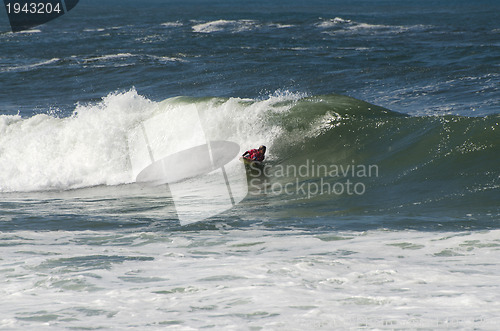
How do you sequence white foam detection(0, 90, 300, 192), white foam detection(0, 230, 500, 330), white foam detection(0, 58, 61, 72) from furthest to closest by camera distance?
1. white foam detection(0, 58, 61, 72)
2. white foam detection(0, 90, 300, 192)
3. white foam detection(0, 230, 500, 330)

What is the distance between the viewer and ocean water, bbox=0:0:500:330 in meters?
4.85

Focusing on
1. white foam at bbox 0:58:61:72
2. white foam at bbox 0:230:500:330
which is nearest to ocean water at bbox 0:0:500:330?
white foam at bbox 0:230:500:330

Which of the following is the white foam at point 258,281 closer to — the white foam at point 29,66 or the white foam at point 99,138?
the white foam at point 99,138

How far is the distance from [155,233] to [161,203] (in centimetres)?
265

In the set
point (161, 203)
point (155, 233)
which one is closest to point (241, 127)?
point (161, 203)

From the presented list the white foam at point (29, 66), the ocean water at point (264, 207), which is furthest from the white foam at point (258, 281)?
the white foam at point (29, 66)

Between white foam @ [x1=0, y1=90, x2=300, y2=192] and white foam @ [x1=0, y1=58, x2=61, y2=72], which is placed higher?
white foam @ [x1=0, y1=58, x2=61, y2=72]

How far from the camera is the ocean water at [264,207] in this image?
4.85 m

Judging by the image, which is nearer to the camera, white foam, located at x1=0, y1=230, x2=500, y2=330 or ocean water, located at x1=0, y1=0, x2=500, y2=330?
white foam, located at x1=0, y1=230, x2=500, y2=330

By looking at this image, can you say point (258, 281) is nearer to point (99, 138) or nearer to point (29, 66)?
point (99, 138)

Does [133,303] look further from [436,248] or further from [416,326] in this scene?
[436,248]

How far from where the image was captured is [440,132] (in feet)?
39.7

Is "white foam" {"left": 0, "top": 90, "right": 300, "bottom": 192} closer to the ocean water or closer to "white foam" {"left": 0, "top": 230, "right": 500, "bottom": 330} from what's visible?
the ocean water

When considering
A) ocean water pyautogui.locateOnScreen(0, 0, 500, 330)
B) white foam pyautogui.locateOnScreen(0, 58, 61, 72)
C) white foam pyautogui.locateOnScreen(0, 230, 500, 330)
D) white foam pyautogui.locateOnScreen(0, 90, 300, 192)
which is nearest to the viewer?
white foam pyautogui.locateOnScreen(0, 230, 500, 330)
